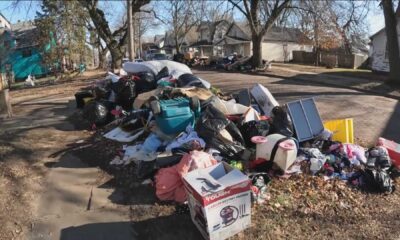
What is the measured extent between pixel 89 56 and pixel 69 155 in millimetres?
25613

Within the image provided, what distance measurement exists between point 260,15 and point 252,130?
20.7 meters

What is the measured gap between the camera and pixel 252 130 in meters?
→ 6.42

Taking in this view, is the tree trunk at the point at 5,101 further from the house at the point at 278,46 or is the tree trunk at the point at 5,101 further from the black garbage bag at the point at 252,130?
the house at the point at 278,46

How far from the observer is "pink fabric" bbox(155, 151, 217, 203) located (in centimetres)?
497

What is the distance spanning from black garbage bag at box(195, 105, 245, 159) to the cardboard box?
1.50m

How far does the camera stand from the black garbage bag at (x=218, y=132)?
588 centimetres

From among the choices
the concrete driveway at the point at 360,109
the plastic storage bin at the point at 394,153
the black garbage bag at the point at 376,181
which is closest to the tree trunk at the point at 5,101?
the concrete driveway at the point at 360,109

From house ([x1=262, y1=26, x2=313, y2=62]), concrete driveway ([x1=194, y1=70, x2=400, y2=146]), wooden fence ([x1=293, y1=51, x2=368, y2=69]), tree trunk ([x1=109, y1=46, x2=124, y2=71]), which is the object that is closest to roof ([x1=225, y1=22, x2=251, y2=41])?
house ([x1=262, y1=26, x2=313, y2=62])

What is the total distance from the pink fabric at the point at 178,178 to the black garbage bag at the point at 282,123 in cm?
176

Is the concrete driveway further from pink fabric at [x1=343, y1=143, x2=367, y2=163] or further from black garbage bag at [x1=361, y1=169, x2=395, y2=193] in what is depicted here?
black garbage bag at [x1=361, y1=169, x2=395, y2=193]

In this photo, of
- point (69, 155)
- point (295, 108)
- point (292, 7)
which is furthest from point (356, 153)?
point (292, 7)

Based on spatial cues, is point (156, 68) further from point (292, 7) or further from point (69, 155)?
point (292, 7)

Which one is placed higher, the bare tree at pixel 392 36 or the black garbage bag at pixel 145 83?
the bare tree at pixel 392 36

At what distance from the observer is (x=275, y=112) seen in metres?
6.95
